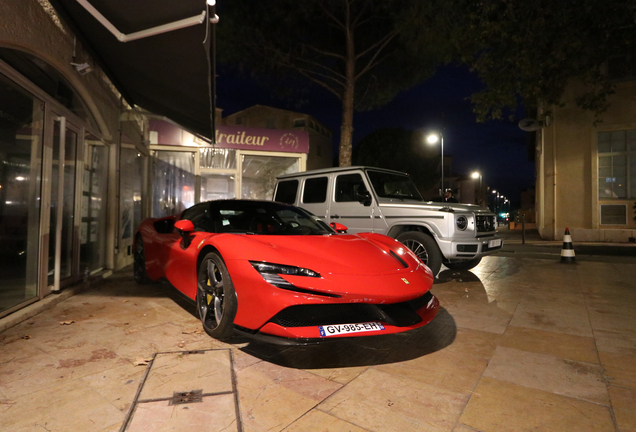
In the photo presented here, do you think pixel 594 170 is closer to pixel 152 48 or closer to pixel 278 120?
pixel 152 48

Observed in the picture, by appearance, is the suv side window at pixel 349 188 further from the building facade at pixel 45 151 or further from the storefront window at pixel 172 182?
the storefront window at pixel 172 182

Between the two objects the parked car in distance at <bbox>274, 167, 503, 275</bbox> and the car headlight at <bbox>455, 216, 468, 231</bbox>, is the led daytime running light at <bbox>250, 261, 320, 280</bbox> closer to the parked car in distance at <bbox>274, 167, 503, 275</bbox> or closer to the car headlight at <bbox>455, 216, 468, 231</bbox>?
the parked car in distance at <bbox>274, 167, 503, 275</bbox>

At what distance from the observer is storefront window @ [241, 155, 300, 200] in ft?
43.8

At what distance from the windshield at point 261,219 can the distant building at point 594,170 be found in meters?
12.7

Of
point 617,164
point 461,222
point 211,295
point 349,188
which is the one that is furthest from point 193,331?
point 617,164

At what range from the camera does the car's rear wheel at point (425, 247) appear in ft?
17.8

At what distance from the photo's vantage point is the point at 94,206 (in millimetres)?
6371

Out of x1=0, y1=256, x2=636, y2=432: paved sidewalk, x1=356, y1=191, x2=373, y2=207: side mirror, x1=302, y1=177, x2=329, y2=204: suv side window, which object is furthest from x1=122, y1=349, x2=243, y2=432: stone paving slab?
x1=302, y1=177, x2=329, y2=204: suv side window

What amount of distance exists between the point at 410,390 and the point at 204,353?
1571 mm

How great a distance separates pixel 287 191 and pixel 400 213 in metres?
2.73

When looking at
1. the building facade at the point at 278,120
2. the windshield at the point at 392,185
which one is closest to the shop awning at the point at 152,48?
the windshield at the point at 392,185

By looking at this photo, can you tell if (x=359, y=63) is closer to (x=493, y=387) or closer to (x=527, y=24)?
(x=527, y=24)

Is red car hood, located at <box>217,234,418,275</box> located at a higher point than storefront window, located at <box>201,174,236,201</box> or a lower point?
lower

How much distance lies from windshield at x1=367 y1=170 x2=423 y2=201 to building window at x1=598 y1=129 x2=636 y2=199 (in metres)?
10.7
